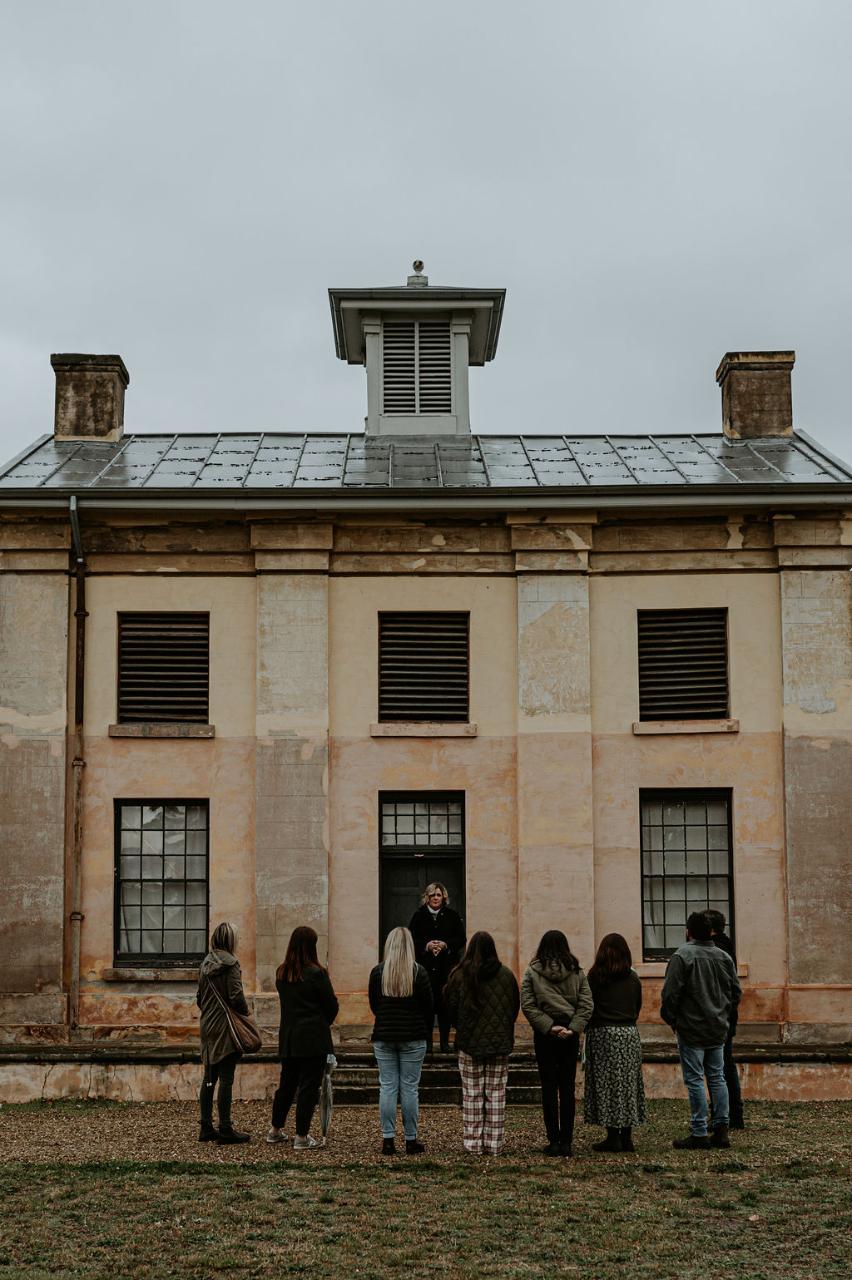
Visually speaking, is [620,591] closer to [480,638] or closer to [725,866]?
[480,638]

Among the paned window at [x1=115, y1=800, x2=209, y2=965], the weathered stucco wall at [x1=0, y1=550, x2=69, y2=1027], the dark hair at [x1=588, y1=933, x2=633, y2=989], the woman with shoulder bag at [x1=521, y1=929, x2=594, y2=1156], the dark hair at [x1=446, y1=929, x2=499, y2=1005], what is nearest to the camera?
the woman with shoulder bag at [x1=521, y1=929, x2=594, y2=1156]

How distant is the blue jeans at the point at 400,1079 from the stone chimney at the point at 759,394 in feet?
40.7

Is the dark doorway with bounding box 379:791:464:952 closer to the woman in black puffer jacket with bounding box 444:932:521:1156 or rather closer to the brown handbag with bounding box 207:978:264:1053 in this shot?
the brown handbag with bounding box 207:978:264:1053

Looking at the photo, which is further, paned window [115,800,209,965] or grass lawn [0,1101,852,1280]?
paned window [115,800,209,965]

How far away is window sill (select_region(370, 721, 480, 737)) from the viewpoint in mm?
18875

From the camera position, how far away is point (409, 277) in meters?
24.0

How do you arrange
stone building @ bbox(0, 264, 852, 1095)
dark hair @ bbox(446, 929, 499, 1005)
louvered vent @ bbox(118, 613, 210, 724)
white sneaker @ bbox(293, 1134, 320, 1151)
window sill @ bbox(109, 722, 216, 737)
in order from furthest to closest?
louvered vent @ bbox(118, 613, 210, 724) < window sill @ bbox(109, 722, 216, 737) < stone building @ bbox(0, 264, 852, 1095) < white sneaker @ bbox(293, 1134, 320, 1151) < dark hair @ bbox(446, 929, 499, 1005)

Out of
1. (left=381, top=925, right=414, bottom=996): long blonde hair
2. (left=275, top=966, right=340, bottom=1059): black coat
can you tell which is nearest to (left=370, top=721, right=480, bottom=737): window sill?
(left=275, top=966, right=340, bottom=1059): black coat

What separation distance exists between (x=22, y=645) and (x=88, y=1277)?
1116 centimetres

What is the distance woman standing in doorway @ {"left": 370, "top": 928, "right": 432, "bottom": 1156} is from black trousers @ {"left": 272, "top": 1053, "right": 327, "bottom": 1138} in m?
0.63

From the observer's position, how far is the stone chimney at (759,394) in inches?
873

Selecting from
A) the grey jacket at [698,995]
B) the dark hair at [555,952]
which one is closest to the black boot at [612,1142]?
the grey jacket at [698,995]

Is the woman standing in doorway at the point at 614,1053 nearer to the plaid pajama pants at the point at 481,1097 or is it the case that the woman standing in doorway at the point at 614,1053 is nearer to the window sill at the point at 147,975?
the plaid pajama pants at the point at 481,1097

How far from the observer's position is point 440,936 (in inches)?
650
